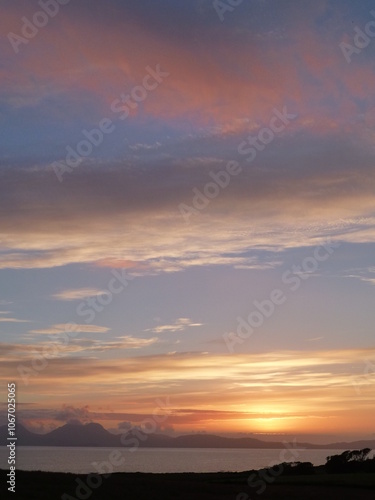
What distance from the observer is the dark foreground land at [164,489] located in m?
30.4

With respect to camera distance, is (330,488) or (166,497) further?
(330,488)

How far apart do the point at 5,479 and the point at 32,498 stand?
6654 millimetres

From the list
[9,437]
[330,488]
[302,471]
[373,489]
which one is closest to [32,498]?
[9,437]

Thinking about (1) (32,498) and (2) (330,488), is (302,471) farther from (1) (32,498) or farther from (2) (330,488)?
(1) (32,498)

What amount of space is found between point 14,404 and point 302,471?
107ft

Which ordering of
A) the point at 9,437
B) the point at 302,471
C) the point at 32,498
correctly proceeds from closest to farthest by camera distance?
the point at 32,498 → the point at 9,437 → the point at 302,471

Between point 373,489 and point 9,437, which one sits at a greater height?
point 9,437

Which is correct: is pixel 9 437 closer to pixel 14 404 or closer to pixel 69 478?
pixel 14 404

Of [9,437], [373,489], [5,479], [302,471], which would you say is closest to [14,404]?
[9,437]

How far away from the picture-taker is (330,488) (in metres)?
40.9

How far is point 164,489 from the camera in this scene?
1364 inches

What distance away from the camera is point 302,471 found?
55375mm

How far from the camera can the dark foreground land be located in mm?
30391

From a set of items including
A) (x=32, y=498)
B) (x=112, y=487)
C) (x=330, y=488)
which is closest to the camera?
(x=32, y=498)
